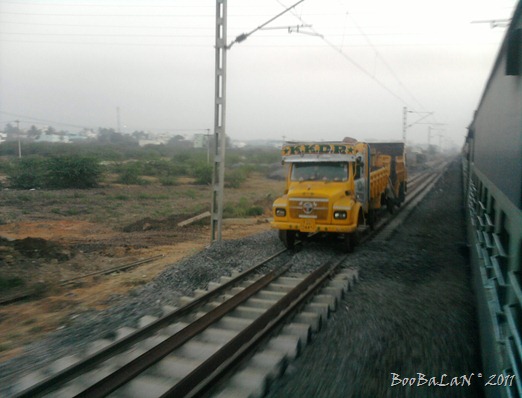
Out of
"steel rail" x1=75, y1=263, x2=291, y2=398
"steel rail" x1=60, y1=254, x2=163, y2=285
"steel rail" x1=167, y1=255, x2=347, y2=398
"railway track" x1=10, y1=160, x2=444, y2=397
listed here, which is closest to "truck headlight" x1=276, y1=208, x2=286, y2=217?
"steel rail" x1=167, y1=255, x2=347, y2=398

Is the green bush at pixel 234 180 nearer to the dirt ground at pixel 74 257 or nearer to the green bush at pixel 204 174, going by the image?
the green bush at pixel 204 174

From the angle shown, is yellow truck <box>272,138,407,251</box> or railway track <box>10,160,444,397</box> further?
yellow truck <box>272,138,407,251</box>

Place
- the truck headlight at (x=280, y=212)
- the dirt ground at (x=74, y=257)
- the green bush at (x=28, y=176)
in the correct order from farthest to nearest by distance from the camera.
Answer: the green bush at (x=28, y=176) < the truck headlight at (x=280, y=212) < the dirt ground at (x=74, y=257)

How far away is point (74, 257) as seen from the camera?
43.1 ft

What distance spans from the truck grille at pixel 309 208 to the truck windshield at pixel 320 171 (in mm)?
1150

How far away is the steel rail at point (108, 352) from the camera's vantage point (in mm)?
4836

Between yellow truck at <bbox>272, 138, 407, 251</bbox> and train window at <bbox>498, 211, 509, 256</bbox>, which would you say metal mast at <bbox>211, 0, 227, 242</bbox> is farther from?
train window at <bbox>498, 211, 509, 256</bbox>

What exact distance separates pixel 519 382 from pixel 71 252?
13.0 meters

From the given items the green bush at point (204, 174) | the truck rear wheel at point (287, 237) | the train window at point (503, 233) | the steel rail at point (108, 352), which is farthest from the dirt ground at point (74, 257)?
the green bush at point (204, 174)

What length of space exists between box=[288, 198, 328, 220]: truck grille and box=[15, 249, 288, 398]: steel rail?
3.75 m

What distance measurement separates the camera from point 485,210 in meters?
7.20

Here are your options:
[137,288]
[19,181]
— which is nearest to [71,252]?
[137,288]

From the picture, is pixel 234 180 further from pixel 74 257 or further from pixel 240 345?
pixel 240 345

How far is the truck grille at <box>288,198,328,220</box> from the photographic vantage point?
38.8ft
